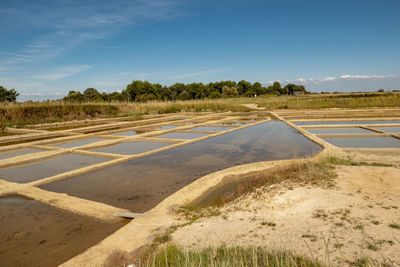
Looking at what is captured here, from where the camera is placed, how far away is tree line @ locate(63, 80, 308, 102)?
6183 cm

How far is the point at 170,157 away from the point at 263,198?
4.18 metres

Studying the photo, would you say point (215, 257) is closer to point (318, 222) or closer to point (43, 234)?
point (318, 222)

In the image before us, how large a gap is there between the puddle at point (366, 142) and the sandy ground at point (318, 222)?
173 inches

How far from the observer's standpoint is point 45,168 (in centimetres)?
703

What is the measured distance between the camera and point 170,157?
25.8 feet

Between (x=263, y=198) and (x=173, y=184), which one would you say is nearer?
(x=263, y=198)

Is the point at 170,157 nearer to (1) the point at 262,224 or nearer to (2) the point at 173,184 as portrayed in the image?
(2) the point at 173,184

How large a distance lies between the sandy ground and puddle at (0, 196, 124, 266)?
50.3 inches

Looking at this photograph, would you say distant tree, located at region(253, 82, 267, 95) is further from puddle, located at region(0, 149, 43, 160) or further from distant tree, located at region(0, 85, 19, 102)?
puddle, located at region(0, 149, 43, 160)

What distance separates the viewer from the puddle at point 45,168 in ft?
20.5

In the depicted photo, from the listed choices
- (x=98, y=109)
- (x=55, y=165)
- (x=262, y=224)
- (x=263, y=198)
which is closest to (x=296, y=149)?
(x=263, y=198)

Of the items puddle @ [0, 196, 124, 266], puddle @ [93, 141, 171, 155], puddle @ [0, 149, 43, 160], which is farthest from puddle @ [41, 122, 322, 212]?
puddle @ [0, 149, 43, 160]

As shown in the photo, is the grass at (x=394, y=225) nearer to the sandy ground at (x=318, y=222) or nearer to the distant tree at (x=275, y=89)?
the sandy ground at (x=318, y=222)

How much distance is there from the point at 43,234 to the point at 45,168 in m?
4.10
